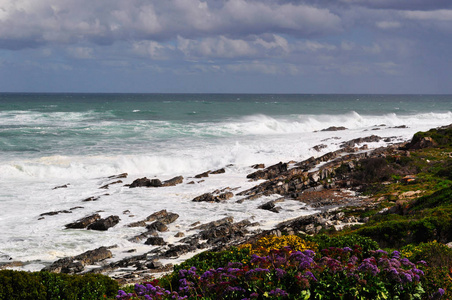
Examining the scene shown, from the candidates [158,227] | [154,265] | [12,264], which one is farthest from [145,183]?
[154,265]

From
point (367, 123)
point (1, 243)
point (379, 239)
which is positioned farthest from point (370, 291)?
point (367, 123)

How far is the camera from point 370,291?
272 inches

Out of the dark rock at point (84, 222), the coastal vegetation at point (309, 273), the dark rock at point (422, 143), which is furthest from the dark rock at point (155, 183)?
the dark rock at point (422, 143)

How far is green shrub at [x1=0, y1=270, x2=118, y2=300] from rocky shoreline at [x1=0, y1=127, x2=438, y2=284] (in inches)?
143

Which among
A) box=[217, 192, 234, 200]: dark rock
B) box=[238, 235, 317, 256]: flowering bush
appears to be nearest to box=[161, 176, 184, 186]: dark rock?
box=[217, 192, 234, 200]: dark rock

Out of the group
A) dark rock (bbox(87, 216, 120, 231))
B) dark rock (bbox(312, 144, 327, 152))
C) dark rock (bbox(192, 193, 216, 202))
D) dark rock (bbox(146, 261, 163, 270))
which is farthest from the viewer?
dark rock (bbox(312, 144, 327, 152))

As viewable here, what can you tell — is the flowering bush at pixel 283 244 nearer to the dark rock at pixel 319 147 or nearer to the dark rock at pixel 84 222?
the dark rock at pixel 84 222

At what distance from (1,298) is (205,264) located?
412 cm

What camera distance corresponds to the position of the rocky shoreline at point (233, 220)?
51.1 ft

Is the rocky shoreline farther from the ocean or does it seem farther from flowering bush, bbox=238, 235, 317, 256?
flowering bush, bbox=238, 235, 317, 256

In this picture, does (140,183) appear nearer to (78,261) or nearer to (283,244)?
(78,261)

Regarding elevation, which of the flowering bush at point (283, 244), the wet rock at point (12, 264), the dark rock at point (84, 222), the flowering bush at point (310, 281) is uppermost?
the flowering bush at point (310, 281)

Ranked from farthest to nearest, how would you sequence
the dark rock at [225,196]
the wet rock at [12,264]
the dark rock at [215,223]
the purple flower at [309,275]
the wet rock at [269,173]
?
the wet rock at [269,173]
the dark rock at [225,196]
the dark rock at [215,223]
the wet rock at [12,264]
the purple flower at [309,275]

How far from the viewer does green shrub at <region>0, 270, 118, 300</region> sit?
8867 mm
